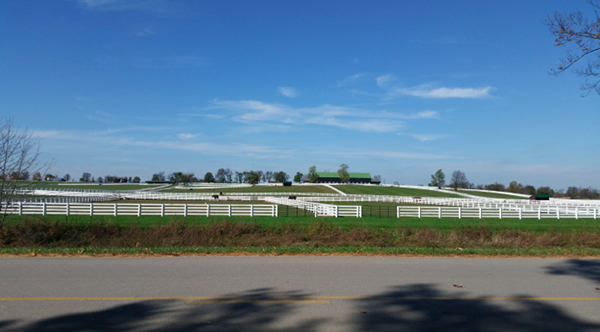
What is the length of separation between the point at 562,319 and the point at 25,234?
51.9ft

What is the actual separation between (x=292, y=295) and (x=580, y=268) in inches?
313

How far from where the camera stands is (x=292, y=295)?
303 inches

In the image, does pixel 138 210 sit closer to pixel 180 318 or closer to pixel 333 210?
pixel 333 210

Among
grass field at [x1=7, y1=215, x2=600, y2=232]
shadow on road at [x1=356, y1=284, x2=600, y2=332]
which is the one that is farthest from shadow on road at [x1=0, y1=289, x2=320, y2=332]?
grass field at [x1=7, y1=215, x2=600, y2=232]

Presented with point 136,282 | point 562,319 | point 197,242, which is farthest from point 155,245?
point 562,319

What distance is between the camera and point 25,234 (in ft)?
49.1

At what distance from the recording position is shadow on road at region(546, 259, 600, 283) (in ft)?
32.9

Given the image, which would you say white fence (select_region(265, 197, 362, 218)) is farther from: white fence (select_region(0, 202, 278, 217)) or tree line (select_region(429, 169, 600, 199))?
tree line (select_region(429, 169, 600, 199))

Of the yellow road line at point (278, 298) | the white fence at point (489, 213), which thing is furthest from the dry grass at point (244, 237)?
the white fence at point (489, 213)

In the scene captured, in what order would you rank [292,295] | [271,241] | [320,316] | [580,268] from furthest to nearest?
1. [271,241]
2. [580,268]
3. [292,295]
4. [320,316]

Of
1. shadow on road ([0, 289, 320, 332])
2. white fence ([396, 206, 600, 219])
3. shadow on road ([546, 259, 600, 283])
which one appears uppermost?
shadow on road ([0, 289, 320, 332])

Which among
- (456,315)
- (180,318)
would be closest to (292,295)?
(180,318)

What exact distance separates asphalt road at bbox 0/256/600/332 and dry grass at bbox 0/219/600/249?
3.81m

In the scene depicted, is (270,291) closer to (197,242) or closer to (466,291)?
(466,291)
